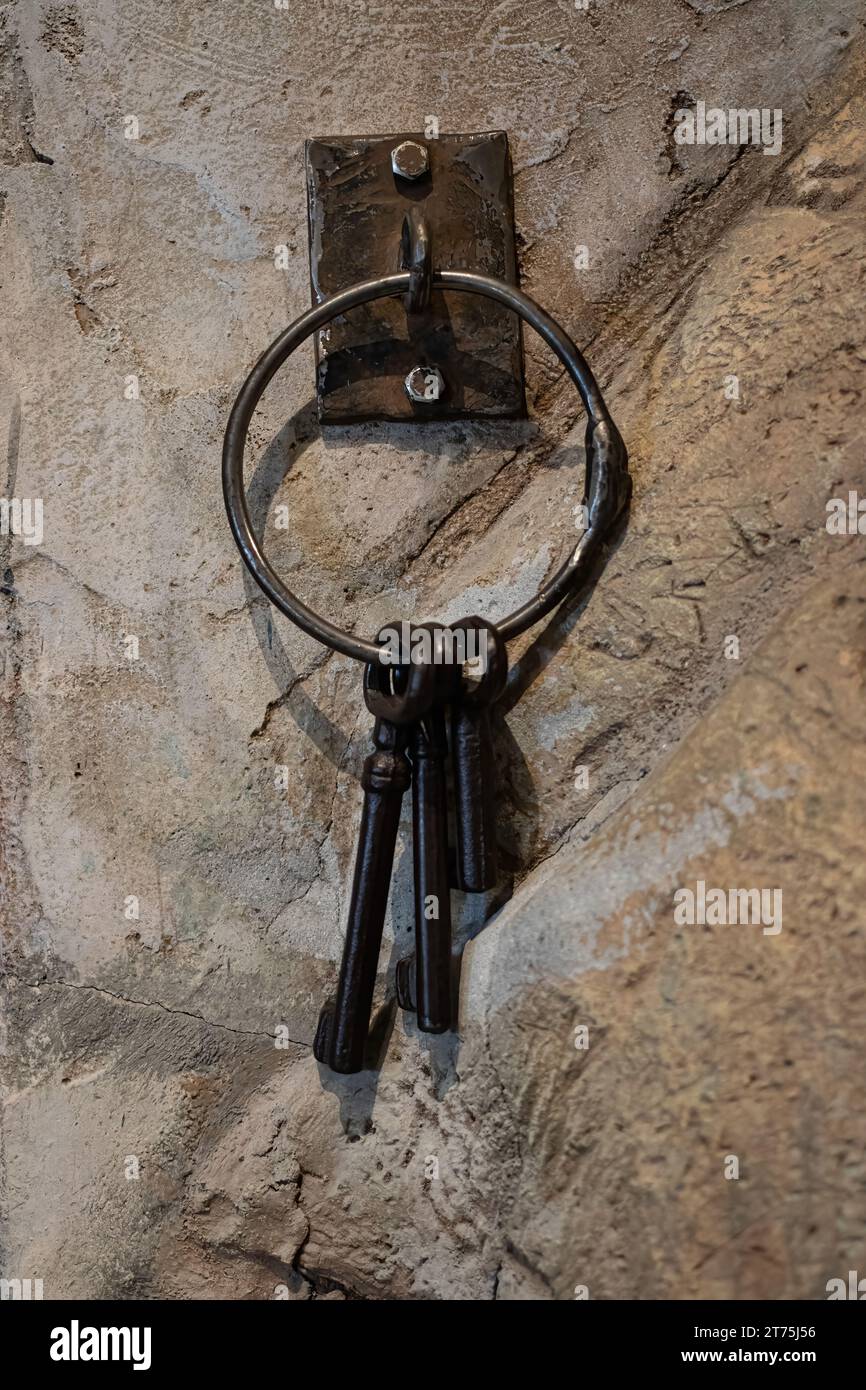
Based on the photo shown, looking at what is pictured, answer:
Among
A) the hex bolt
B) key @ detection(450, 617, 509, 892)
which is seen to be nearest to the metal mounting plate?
the hex bolt

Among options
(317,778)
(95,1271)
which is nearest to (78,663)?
(317,778)

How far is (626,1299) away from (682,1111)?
0.13 m

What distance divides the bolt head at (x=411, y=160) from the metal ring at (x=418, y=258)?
0.05 m

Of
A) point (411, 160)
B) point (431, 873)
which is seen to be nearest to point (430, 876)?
point (431, 873)

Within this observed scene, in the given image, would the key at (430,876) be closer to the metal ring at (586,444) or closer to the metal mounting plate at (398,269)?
the metal ring at (586,444)

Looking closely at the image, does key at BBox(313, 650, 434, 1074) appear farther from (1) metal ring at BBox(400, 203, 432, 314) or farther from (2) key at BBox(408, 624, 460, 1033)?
(1) metal ring at BBox(400, 203, 432, 314)

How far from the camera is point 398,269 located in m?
0.89

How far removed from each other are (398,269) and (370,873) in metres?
0.48

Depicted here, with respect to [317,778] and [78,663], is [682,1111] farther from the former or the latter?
[78,663]

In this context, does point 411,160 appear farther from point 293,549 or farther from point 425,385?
point 293,549

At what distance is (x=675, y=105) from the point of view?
898 millimetres

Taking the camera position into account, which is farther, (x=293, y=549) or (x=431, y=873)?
(x=293, y=549)

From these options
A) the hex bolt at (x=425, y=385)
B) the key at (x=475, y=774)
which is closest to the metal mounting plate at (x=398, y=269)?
the hex bolt at (x=425, y=385)

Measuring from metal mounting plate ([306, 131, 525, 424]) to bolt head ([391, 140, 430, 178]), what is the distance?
0.04 ft
